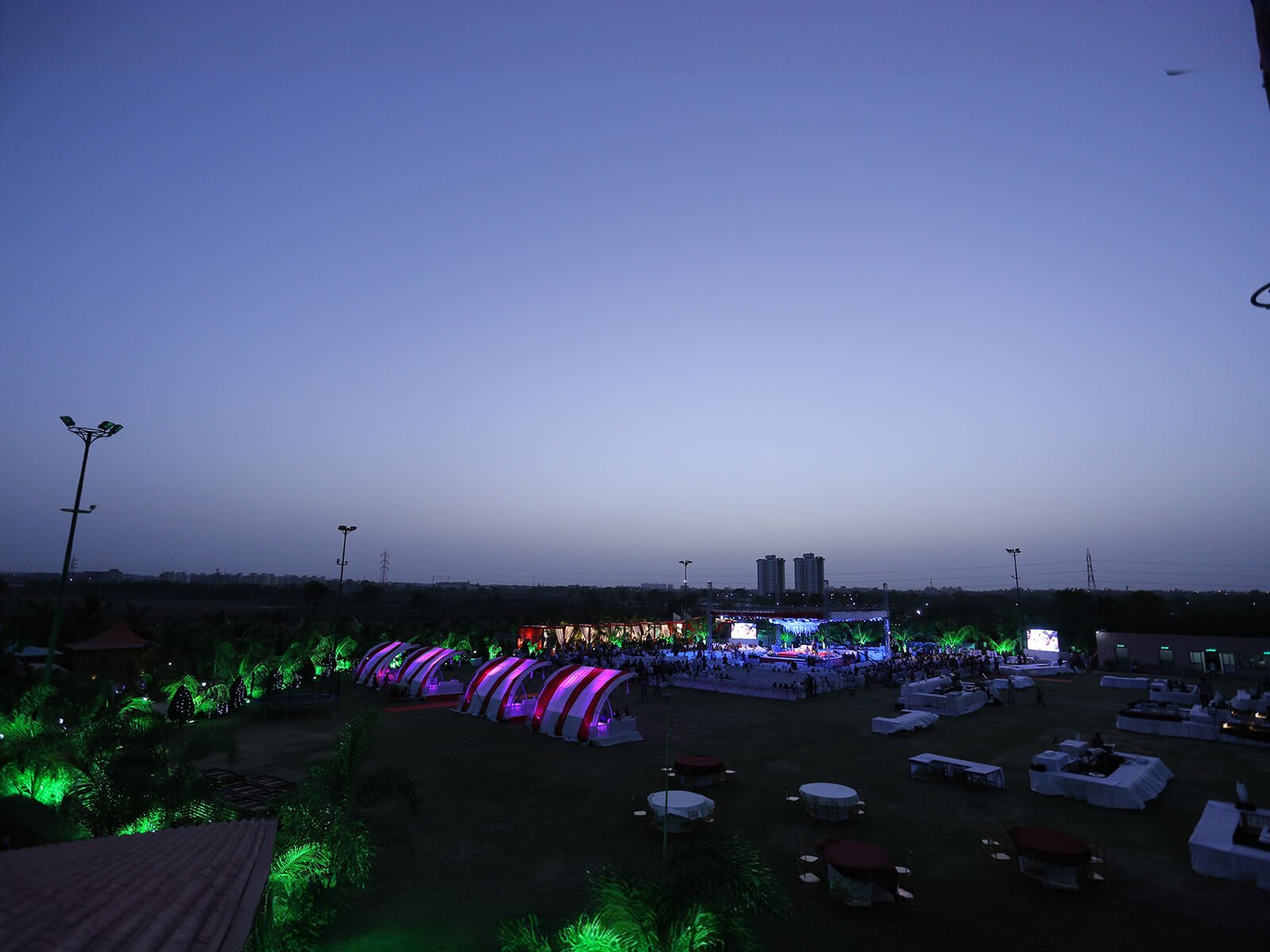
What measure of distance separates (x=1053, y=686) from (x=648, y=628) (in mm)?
42608

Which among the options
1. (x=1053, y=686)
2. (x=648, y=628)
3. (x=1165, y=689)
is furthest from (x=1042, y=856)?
(x=648, y=628)

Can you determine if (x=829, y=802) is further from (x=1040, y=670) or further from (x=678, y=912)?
(x=1040, y=670)

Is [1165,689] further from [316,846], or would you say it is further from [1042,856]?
[316,846]

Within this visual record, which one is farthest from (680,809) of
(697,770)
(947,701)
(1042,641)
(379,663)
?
(1042,641)

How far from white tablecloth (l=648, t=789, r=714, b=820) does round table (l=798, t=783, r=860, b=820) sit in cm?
257

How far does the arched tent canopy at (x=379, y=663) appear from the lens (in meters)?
41.6

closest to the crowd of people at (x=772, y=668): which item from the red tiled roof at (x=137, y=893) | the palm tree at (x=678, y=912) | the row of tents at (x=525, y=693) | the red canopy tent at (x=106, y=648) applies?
the row of tents at (x=525, y=693)

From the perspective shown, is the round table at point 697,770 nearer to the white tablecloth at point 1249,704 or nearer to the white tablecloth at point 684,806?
the white tablecloth at point 684,806

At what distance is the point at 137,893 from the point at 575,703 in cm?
2141

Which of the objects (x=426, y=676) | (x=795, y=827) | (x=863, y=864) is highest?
(x=863, y=864)

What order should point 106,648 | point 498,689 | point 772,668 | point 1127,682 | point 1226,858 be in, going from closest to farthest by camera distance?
point 1226,858
point 498,689
point 1127,682
point 106,648
point 772,668

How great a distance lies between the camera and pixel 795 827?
16.7 metres

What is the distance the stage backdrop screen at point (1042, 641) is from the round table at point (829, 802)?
45018 mm

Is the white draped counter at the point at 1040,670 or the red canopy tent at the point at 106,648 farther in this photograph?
the white draped counter at the point at 1040,670
